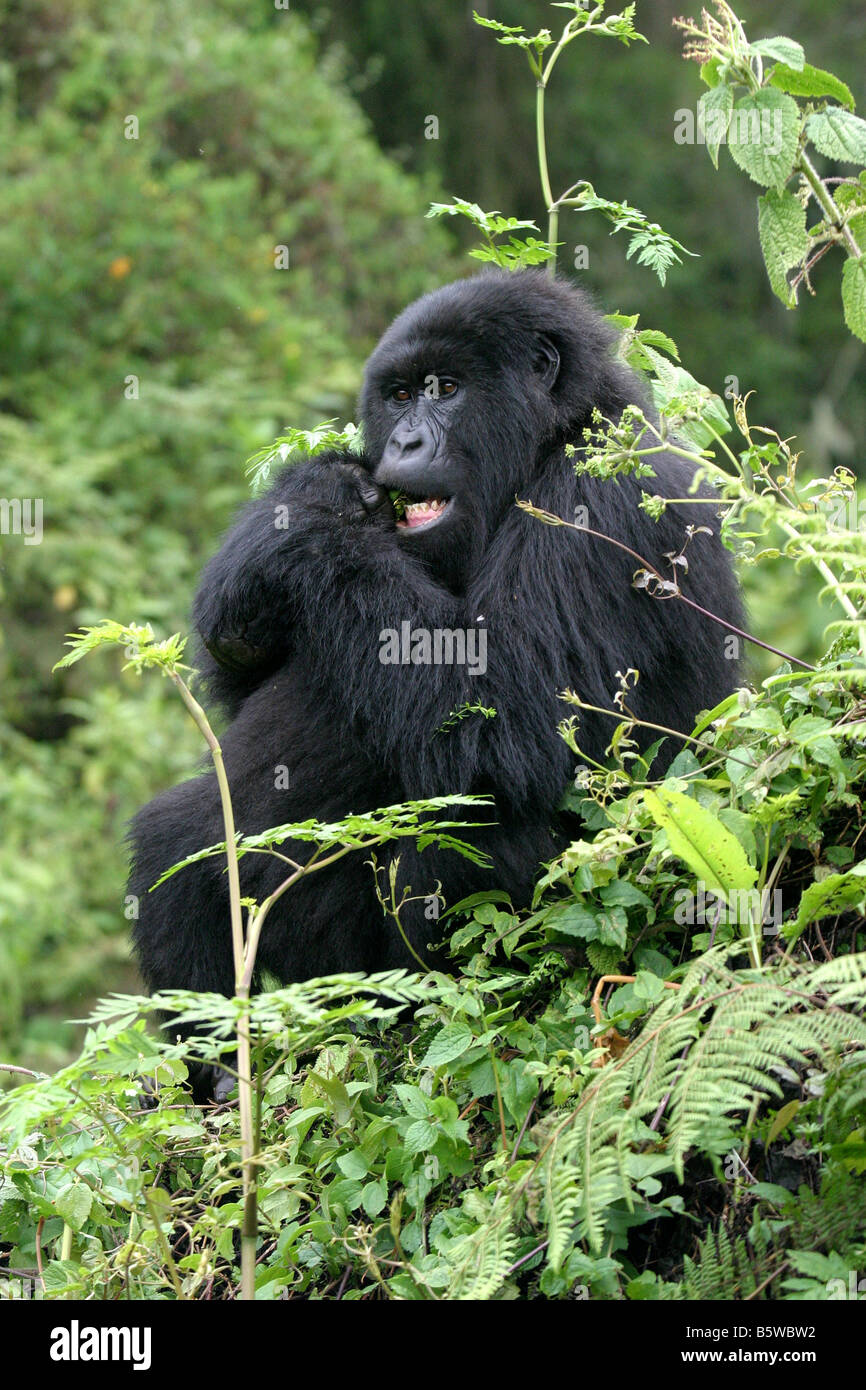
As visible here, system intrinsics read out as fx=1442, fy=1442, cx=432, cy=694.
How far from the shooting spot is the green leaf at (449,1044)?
2516 millimetres

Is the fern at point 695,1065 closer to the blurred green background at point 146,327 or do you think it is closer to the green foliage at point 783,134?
the green foliage at point 783,134

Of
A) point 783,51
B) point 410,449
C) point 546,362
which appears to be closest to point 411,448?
point 410,449

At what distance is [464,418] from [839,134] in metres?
1.11

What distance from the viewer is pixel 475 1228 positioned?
235cm

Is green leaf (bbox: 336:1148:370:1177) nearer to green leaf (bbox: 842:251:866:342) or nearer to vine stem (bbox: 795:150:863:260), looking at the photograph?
green leaf (bbox: 842:251:866:342)

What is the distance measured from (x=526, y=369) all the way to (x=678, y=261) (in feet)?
1.56

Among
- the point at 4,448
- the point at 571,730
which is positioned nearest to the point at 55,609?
the point at 4,448

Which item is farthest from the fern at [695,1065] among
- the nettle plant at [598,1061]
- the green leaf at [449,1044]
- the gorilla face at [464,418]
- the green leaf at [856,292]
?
the gorilla face at [464,418]

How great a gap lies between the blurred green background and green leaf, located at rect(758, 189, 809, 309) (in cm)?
414

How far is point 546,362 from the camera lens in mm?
3578

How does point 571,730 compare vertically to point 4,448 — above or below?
below

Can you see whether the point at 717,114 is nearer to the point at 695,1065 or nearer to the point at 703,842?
the point at 703,842
